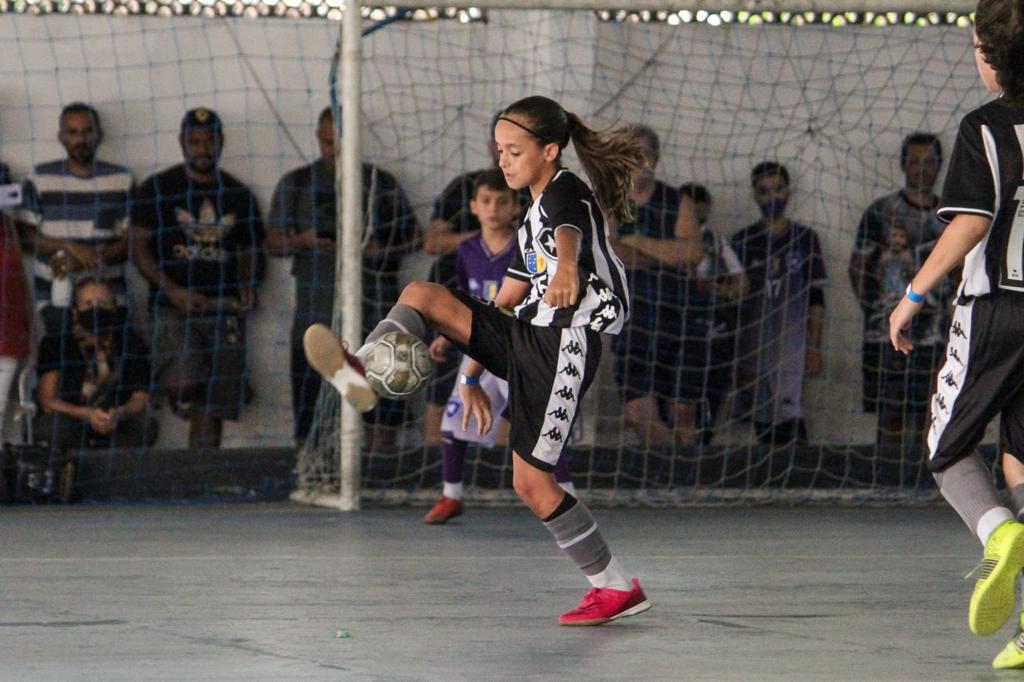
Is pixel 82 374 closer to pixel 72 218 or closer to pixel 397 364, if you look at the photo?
pixel 72 218

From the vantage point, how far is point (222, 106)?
10.3 meters

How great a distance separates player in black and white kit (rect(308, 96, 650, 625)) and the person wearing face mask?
511 centimetres

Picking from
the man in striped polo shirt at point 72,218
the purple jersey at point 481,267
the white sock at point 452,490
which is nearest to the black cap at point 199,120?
the man in striped polo shirt at point 72,218

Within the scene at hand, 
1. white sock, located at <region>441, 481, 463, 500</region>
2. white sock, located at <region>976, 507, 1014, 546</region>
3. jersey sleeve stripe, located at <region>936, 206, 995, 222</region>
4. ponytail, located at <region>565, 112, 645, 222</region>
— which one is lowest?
white sock, located at <region>441, 481, 463, 500</region>

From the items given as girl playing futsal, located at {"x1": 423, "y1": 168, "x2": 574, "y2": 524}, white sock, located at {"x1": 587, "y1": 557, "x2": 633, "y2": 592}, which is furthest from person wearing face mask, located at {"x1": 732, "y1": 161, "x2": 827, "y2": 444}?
white sock, located at {"x1": 587, "y1": 557, "x2": 633, "y2": 592}

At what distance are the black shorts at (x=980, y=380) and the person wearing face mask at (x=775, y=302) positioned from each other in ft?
19.6

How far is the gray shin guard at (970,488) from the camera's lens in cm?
416

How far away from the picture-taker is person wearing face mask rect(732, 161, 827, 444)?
1022cm

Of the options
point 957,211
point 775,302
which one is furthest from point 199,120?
point 957,211

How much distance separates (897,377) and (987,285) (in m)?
6.37

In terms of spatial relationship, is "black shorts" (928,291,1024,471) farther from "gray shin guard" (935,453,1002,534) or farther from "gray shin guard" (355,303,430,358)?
"gray shin guard" (355,303,430,358)

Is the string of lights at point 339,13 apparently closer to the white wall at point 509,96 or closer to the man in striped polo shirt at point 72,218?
the white wall at point 509,96

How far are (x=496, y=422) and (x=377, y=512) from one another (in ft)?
2.52

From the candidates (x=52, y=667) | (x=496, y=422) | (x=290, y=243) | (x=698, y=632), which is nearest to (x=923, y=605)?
(x=698, y=632)
